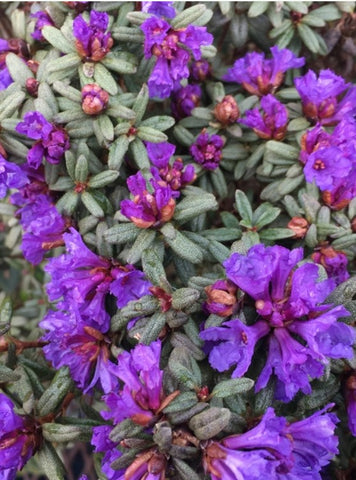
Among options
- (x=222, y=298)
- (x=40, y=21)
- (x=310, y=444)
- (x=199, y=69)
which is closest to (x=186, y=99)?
(x=199, y=69)

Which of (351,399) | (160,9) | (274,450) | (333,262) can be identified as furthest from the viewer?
(160,9)

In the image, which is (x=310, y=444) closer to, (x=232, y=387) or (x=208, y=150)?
(x=232, y=387)

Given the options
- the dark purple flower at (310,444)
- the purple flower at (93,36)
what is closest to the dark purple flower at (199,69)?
the purple flower at (93,36)

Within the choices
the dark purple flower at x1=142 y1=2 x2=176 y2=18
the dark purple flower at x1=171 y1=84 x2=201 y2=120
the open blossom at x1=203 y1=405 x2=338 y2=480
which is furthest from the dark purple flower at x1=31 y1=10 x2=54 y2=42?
the open blossom at x1=203 y1=405 x2=338 y2=480

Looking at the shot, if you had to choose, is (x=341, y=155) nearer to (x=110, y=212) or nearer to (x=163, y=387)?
(x=110, y=212)

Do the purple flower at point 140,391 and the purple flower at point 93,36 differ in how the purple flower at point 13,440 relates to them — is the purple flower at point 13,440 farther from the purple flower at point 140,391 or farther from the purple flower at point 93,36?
the purple flower at point 93,36
